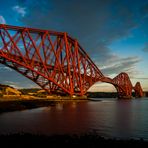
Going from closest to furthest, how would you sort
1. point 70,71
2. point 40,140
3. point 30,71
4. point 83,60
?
point 40,140 → point 30,71 → point 70,71 → point 83,60

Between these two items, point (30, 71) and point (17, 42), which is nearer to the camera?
point (17, 42)

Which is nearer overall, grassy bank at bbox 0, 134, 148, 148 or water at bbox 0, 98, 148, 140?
grassy bank at bbox 0, 134, 148, 148

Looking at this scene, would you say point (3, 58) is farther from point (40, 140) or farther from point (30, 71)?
point (40, 140)

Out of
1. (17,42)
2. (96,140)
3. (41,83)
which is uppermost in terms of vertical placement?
(17,42)

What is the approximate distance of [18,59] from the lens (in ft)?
240

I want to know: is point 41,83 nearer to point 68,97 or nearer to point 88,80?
point 68,97

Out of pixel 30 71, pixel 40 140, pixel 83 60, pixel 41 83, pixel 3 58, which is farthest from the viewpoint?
pixel 83 60

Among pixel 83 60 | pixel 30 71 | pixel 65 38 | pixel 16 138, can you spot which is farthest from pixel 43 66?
pixel 16 138

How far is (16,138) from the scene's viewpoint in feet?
44.0

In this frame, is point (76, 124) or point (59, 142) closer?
point (59, 142)

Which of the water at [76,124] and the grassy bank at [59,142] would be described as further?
the water at [76,124]

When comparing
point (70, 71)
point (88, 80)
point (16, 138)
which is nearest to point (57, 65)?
point (70, 71)

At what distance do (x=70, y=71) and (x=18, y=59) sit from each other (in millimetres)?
27683

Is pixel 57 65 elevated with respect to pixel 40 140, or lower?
elevated
